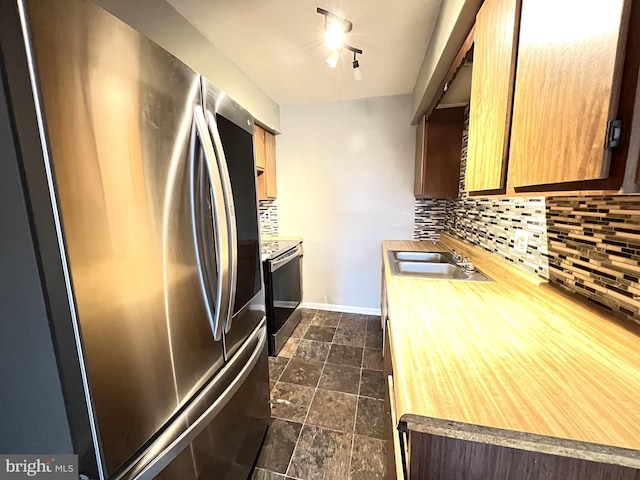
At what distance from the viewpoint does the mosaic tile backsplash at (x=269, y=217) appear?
3.22 metres

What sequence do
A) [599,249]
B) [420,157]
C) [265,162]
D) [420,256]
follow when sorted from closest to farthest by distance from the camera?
[599,249]
[420,256]
[420,157]
[265,162]

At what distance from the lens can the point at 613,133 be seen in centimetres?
50

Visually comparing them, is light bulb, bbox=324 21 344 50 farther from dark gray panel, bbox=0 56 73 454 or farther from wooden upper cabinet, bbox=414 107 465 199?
dark gray panel, bbox=0 56 73 454

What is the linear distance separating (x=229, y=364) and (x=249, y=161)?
0.93 metres

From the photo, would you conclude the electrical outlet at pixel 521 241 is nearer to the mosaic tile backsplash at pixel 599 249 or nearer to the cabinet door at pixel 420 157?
the mosaic tile backsplash at pixel 599 249

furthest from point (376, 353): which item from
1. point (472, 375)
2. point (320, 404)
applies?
point (472, 375)

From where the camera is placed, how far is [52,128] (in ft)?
1.60

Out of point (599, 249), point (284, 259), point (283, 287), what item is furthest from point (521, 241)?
point (283, 287)

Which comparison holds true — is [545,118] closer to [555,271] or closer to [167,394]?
[555,271]

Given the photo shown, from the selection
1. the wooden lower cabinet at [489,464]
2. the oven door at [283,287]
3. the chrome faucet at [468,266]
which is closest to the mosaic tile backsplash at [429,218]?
the chrome faucet at [468,266]

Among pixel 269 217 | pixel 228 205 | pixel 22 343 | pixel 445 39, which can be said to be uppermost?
pixel 445 39

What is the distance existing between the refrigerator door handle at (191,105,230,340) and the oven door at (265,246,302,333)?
4.20 feet

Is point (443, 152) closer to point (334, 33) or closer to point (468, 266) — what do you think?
point (468, 266)

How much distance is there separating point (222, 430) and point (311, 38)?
226 centimetres
